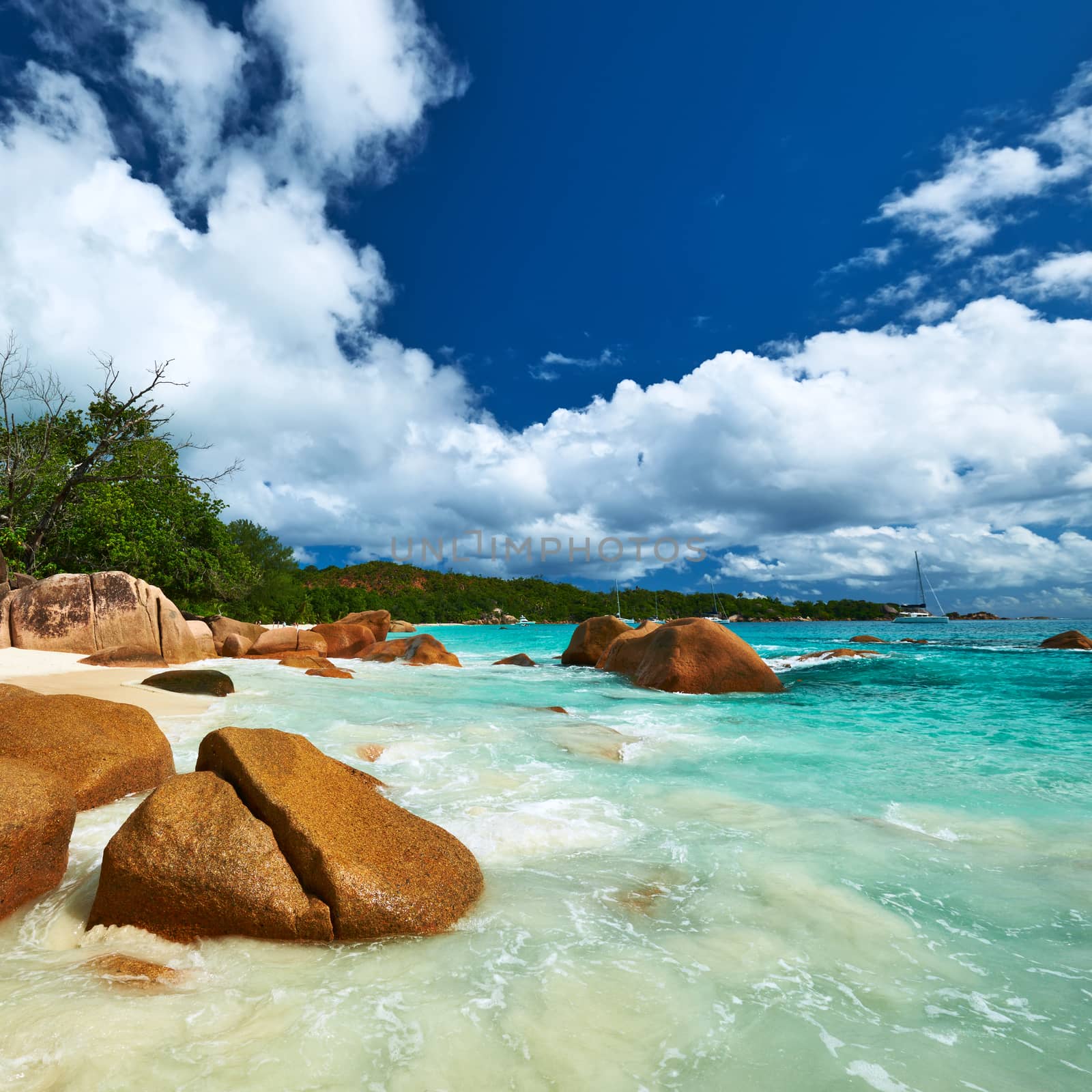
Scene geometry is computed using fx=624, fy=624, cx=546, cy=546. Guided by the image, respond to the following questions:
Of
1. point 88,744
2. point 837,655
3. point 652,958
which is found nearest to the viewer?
point 652,958

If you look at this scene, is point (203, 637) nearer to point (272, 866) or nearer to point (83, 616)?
point (83, 616)

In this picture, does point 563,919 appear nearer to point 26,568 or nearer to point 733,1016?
point 733,1016

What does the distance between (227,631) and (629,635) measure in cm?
1307

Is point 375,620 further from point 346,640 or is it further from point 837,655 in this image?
point 837,655

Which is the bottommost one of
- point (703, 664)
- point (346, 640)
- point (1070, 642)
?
point (1070, 642)

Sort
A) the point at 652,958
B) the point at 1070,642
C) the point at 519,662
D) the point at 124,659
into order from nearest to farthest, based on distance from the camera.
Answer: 1. the point at 652,958
2. the point at 124,659
3. the point at 519,662
4. the point at 1070,642

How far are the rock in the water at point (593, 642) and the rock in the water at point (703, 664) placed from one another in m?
5.46

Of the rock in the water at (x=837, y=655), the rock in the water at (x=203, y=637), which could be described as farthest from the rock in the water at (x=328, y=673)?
the rock in the water at (x=837, y=655)

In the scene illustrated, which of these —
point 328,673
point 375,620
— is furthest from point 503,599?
point 328,673

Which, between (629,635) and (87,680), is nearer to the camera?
(87,680)

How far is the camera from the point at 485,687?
1491 cm

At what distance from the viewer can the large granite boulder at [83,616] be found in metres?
13.8

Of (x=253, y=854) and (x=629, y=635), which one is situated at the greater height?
(x=629, y=635)

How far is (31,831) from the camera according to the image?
335cm
